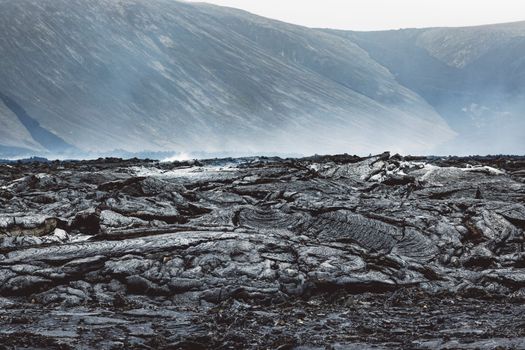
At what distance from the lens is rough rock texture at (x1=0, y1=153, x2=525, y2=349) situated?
11.6 m

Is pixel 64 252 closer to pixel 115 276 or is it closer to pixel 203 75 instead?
pixel 115 276

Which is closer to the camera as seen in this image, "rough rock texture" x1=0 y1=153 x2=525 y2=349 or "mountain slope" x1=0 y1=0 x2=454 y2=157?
"rough rock texture" x1=0 y1=153 x2=525 y2=349

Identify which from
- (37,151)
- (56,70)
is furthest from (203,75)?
(37,151)

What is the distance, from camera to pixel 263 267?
1625 cm

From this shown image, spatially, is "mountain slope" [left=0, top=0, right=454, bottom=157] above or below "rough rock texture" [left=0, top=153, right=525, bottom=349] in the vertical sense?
above

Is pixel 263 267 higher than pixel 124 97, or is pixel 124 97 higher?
pixel 124 97

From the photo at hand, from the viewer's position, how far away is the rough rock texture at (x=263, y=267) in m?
11.6

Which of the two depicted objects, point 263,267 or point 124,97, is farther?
point 124,97

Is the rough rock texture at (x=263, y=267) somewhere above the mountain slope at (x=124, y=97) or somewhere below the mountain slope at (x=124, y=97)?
below

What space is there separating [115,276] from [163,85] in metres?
173

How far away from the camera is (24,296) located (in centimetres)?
1488

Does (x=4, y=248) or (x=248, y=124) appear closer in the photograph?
(x=4, y=248)

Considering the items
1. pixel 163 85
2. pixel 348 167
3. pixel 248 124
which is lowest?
pixel 348 167

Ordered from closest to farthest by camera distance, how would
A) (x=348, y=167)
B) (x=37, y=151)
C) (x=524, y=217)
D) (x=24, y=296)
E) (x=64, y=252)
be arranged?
(x=24, y=296) < (x=64, y=252) < (x=524, y=217) < (x=348, y=167) < (x=37, y=151)
